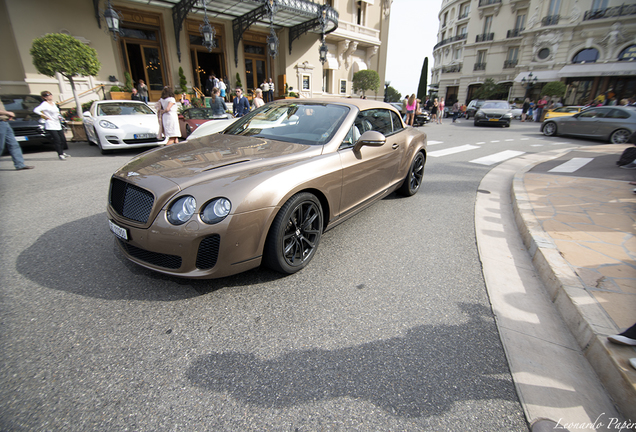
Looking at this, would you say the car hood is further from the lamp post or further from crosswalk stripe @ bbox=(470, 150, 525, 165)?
the lamp post

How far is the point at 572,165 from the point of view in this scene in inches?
287

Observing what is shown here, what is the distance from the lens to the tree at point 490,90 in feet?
122

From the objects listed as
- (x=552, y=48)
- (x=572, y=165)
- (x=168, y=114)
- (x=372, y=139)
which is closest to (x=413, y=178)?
(x=372, y=139)

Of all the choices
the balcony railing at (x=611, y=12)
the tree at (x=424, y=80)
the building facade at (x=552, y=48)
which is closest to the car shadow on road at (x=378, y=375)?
the building facade at (x=552, y=48)

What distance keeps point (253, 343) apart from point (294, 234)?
3.15 feet

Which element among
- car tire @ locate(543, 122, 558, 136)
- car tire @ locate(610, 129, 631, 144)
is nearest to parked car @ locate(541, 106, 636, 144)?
car tire @ locate(610, 129, 631, 144)

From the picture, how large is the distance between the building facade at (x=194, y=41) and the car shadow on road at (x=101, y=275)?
13.9 meters

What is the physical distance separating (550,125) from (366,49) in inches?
802

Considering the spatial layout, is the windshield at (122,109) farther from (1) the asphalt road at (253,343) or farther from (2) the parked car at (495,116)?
(2) the parked car at (495,116)

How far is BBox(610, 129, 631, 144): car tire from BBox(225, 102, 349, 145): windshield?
13.4 meters

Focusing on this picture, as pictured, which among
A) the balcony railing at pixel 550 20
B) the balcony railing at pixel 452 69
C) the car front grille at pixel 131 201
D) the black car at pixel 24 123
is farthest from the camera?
the balcony railing at pixel 452 69

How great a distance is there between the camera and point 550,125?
13562 millimetres

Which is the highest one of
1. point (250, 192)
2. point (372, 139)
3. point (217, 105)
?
point (217, 105)

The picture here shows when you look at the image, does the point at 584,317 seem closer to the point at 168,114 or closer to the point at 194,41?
the point at 168,114
